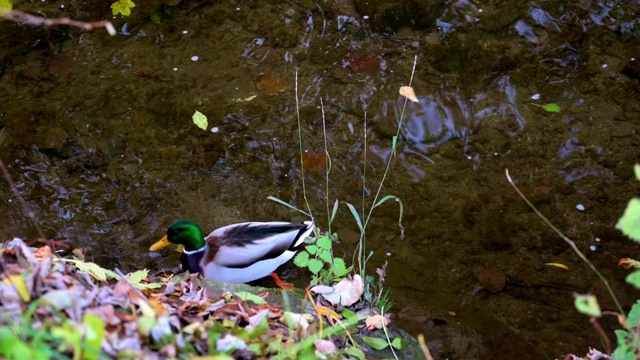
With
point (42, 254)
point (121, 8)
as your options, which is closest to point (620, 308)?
point (42, 254)

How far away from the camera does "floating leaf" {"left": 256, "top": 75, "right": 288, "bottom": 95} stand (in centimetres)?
488

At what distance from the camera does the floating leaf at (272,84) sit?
16.0 ft

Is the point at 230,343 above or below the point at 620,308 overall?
above

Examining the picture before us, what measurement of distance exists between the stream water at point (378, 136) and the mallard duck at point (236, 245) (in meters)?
0.22

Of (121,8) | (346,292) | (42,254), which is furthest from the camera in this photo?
(121,8)

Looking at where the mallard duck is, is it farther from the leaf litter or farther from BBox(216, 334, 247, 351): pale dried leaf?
BBox(216, 334, 247, 351): pale dried leaf

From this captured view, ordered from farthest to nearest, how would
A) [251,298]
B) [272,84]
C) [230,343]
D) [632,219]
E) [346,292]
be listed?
[272,84], [346,292], [251,298], [230,343], [632,219]

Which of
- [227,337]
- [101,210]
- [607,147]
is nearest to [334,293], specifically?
[227,337]

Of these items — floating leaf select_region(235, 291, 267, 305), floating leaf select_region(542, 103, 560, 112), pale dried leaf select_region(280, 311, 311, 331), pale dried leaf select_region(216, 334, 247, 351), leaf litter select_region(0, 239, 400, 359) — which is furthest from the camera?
floating leaf select_region(542, 103, 560, 112)

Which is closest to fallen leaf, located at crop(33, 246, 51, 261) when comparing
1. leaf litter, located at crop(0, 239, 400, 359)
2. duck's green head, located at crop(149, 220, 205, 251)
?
leaf litter, located at crop(0, 239, 400, 359)

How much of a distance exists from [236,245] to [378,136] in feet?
4.55

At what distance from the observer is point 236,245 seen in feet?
12.6

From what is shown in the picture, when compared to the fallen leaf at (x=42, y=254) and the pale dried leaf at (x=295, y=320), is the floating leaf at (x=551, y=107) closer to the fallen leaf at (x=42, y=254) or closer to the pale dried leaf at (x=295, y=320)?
the pale dried leaf at (x=295, y=320)

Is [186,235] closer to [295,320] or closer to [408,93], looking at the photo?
[295,320]
